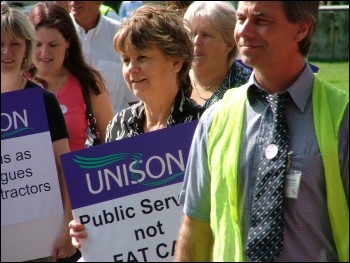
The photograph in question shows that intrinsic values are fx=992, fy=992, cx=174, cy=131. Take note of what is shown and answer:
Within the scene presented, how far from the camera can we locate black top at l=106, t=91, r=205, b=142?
446 centimetres

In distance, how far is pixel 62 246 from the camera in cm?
468

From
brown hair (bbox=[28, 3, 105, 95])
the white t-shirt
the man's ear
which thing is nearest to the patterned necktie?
the man's ear

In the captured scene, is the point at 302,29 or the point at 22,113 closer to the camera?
the point at 302,29

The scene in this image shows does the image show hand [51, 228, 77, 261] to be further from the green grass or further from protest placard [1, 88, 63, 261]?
the green grass

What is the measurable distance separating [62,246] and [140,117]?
72cm

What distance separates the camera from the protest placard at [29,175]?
464cm

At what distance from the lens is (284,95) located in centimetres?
332

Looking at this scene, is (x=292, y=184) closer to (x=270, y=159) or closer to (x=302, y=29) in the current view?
(x=270, y=159)

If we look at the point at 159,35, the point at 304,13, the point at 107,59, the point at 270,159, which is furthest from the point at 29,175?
the point at 107,59

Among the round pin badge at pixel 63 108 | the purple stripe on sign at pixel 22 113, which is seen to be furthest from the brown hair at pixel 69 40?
the purple stripe on sign at pixel 22 113

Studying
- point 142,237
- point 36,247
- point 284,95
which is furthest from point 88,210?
point 284,95

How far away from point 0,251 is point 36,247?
180 millimetres

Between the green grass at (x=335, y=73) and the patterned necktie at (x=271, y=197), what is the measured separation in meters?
14.2

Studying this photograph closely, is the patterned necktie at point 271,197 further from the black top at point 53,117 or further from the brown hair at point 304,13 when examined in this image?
the black top at point 53,117
